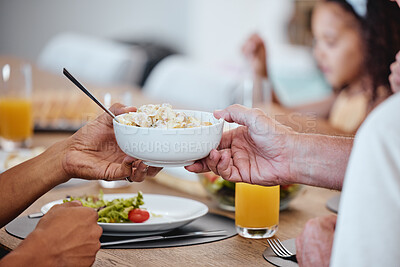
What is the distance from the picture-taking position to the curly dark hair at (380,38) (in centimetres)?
242

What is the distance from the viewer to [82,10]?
23.4ft

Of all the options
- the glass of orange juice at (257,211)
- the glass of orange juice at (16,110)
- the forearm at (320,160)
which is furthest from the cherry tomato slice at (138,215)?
the glass of orange juice at (16,110)

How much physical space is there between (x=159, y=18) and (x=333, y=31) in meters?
4.28

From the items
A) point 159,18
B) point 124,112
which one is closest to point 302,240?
point 124,112

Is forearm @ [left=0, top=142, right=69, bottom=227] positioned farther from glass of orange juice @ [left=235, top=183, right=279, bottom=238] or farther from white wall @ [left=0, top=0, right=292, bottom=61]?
white wall @ [left=0, top=0, right=292, bottom=61]

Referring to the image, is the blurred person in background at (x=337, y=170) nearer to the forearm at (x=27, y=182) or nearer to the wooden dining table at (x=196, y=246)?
the wooden dining table at (x=196, y=246)

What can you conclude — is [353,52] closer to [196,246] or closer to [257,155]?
[257,155]

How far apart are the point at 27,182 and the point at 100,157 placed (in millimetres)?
179

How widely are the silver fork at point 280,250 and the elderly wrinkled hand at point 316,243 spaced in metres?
0.16

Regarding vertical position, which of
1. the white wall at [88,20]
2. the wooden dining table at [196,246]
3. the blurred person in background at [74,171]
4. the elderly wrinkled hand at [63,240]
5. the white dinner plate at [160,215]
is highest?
the white wall at [88,20]

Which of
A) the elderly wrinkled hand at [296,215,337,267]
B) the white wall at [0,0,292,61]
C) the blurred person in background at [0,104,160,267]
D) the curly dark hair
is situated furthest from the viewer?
the white wall at [0,0,292,61]

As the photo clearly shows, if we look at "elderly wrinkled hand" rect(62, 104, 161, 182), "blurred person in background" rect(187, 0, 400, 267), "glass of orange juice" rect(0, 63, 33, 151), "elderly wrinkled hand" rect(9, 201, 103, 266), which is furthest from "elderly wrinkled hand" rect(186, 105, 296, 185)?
"glass of orange juice" rect(0, 63, 33, 151)

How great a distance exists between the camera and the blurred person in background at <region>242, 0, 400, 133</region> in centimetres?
250

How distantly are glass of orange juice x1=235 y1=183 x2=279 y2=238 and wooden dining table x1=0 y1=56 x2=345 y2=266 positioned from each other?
3 cm
